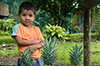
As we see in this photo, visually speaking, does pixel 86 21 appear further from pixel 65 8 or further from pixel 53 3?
pixel 53 3

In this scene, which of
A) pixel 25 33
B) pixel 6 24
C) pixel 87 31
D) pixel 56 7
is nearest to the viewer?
pixel 87 31

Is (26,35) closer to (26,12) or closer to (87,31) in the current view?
(26,12)

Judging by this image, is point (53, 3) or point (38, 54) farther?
point (53, 3)

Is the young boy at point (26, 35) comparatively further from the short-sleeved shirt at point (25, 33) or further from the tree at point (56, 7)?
the tree at point (56, 7)

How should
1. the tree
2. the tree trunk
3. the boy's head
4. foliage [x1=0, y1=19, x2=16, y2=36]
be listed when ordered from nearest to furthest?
1. the tree trunk
2. the boy's head
3. foliage [x1=0, y1=19, x2=16, y2=36]
4. the tree

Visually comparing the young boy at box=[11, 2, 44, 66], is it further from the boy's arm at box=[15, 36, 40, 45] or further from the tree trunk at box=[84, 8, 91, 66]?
the tree trunk at box=[84, 8, 91, 66]

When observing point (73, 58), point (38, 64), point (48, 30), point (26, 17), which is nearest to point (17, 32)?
point (26, 17)

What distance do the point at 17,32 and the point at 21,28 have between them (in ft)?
0.28

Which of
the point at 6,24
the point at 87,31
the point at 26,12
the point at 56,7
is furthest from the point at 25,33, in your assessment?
the point at 56,7

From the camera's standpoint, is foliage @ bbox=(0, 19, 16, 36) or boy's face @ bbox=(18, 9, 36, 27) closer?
boy's face @ bbox=(18, 9, 36, 27)

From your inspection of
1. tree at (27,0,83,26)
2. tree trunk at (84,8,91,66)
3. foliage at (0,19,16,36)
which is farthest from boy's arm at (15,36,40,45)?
tree at (27,0,83,26)

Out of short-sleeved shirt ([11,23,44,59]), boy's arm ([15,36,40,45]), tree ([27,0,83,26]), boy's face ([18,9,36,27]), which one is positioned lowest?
boy's arm ([15,36,40,45])

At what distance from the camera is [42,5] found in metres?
6.95

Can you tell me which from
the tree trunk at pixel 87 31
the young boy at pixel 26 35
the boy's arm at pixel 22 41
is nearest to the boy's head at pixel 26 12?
the young boy at pixel 26 35
